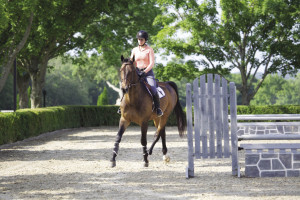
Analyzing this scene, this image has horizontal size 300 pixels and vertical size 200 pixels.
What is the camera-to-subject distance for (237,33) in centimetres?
2867

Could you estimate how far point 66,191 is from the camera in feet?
23.3

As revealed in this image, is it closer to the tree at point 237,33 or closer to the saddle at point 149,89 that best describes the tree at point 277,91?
the tree at point 237,33

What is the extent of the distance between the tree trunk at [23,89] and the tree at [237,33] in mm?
9778

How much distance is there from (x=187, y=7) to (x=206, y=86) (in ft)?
69.3

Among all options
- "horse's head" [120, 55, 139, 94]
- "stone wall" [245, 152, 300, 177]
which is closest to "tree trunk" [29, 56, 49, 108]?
"horse's head" [120, 55, 139, 94]

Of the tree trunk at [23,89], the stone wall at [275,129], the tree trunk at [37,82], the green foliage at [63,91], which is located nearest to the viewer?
the stone wall at [275,129]

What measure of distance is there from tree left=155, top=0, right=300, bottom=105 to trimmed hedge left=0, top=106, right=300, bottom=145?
167 inches

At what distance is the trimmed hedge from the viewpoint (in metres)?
15.8

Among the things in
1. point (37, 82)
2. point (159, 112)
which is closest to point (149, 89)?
point (159, 112)

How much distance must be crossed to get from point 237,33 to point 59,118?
13.2 m

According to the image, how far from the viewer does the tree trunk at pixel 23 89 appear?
2891 centimetres

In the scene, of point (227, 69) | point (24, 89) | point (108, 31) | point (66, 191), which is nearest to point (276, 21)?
point (227, 69)

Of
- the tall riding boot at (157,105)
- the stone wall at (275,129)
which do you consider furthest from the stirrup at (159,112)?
the stone wall at (275,129)

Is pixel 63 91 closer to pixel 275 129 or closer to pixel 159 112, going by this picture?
pixel 275 129
